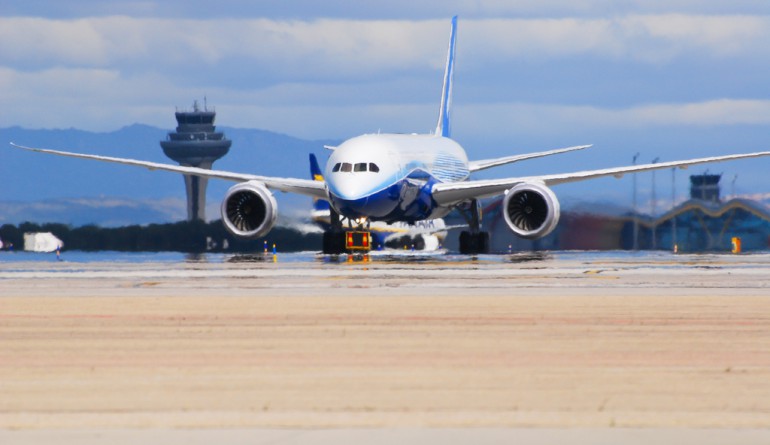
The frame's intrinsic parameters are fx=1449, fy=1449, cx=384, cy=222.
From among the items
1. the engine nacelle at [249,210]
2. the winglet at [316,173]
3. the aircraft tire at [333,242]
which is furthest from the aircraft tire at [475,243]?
the winglet at [316,173]

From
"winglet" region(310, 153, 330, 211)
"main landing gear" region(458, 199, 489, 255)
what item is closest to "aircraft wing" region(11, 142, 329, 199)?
"main landing gear" region(458, 199, 489, 255)

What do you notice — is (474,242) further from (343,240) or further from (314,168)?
(314,168)

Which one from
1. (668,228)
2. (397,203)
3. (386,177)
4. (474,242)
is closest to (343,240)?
(397,203)

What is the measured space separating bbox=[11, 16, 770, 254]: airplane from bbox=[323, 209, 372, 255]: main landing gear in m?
0.04

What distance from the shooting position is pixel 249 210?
51812 millimetres

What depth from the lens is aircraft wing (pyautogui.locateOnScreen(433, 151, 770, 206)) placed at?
51406mm

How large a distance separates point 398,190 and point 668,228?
3471 cm

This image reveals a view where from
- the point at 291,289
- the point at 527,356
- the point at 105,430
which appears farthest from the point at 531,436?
A: the point at 291,289

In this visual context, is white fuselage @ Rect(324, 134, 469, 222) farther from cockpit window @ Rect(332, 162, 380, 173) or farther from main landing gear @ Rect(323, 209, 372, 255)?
main landing gear @ Rect(323, 209, 372, 255)

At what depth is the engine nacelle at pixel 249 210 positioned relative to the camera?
168 feet

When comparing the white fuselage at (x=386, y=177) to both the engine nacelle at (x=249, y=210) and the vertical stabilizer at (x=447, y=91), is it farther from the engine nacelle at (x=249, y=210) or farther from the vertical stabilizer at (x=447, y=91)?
the vertical stabilizer at (x=447, y=91)

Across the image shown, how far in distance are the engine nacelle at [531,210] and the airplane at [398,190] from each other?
0.10 ft

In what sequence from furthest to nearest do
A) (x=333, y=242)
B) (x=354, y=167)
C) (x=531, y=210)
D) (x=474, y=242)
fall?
(x=474, y=242)
(x=333, y=242)
(x=531, y=210)
(x=354, y=167)

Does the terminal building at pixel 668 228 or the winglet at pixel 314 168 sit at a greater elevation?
the winglet at pixel 314 168
